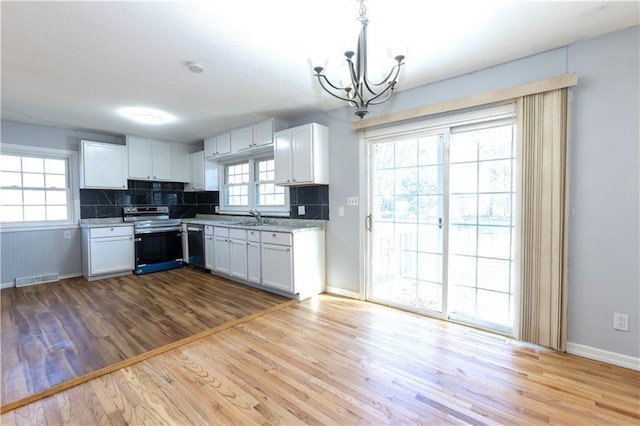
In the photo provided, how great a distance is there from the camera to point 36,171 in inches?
169

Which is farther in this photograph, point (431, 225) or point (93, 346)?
point (431, 225)

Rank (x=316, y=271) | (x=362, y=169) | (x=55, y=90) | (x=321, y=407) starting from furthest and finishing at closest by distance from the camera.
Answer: (x=316, y=271) → (x=362, y=169) → (x=55, y=90) → (x=321, y=407)

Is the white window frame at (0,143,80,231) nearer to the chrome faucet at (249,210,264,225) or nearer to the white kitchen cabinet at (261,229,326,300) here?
the chrome faucet at (249,210,264,225)

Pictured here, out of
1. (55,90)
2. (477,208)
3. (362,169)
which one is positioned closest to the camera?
(477,208)

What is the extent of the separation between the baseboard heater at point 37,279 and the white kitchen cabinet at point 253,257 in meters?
3.08

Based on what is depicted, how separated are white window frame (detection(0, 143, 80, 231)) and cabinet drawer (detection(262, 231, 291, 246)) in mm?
3357

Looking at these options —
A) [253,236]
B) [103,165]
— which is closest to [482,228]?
[253,236]

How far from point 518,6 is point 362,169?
1.93m

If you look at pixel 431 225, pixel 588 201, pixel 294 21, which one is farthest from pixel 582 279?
pixel 294 21

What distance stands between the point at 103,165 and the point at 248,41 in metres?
3.88

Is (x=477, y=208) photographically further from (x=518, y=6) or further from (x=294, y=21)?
(x=294, y=21)

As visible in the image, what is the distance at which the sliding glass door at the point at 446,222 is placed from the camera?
2.56 metres

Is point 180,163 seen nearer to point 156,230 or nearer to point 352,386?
point 156,230

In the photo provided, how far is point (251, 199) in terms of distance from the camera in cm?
475
